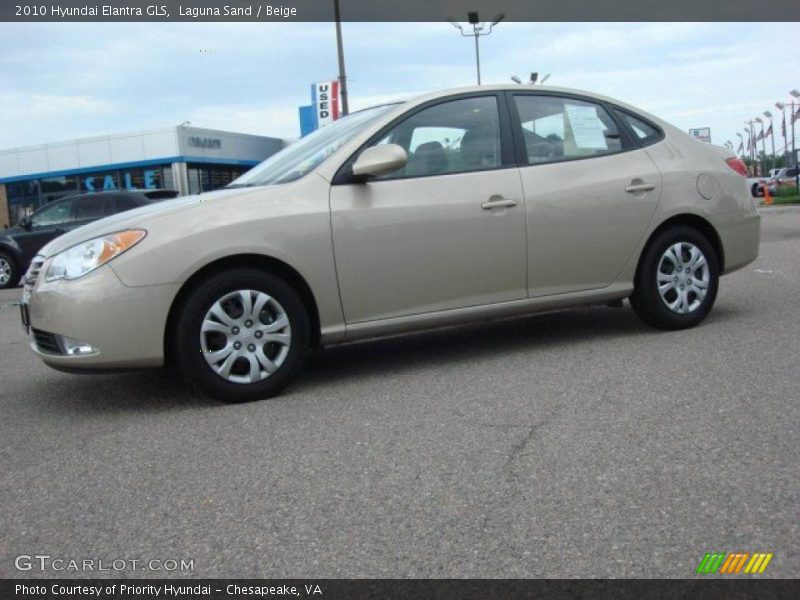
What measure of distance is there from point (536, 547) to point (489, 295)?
256 cm

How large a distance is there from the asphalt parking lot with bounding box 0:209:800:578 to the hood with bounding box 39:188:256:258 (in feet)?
3.02

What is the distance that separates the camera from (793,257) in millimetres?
10117

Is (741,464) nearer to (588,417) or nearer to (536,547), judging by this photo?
(588,417)

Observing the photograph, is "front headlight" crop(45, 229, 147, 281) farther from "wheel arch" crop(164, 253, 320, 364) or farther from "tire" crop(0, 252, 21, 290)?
"tire" crop(0, 252, 21, 290)

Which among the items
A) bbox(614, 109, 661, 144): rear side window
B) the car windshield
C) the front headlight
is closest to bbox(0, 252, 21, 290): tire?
the car windshield

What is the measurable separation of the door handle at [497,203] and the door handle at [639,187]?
35.1 inches

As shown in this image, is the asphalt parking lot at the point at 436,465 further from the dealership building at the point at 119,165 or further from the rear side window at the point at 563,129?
the dealership building at the point at 119,165

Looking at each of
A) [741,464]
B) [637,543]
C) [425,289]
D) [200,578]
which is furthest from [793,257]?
[200,578]

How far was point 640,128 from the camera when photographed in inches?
221

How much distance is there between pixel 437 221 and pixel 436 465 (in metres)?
1.86

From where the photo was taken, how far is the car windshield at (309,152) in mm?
4820

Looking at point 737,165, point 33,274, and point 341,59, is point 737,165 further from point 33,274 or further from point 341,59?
point 341,59

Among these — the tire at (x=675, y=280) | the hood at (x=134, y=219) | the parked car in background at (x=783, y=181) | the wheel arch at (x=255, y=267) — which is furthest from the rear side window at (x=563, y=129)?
the parked car in background at (x=783, y=181)

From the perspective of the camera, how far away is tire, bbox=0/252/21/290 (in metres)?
14.9
